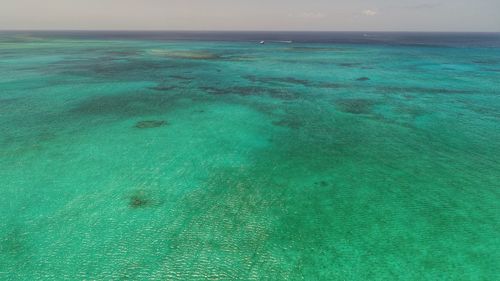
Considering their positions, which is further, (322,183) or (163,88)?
(163,88)

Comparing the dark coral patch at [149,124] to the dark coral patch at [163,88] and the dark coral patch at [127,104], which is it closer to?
the dark coral patch at [127,104]

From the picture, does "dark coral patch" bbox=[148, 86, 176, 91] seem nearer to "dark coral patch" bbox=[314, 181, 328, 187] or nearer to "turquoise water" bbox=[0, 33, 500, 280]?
"turquoise water" bbox=[0, 33, 500, 280]

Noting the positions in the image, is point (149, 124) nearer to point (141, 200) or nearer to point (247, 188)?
point (141, 200)

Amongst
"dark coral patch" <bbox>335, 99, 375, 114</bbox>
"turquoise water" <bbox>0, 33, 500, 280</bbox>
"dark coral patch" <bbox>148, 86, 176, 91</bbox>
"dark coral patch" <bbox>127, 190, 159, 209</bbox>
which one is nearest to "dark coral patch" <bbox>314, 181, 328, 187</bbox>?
"turquoise water" <bbox>0, 33, 500, 280</bbox>

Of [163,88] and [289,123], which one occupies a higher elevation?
[163,88]

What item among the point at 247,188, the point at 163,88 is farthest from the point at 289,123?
the point at 163,88

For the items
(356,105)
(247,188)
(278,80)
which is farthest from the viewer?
(278,80)

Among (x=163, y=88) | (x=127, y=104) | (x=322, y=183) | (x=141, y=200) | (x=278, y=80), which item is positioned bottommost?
(x=141, y=200)
